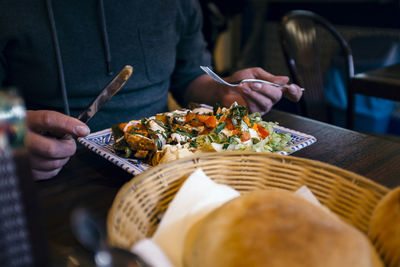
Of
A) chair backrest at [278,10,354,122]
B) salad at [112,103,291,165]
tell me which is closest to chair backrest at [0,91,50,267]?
salad at [112,103,291,165]

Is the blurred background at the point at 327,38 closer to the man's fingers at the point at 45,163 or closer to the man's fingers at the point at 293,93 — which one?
the man's fingers at the point at 293,93

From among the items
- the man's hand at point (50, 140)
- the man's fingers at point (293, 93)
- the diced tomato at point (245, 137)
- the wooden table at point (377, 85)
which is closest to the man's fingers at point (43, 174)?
the man's hand at point (50, 140)

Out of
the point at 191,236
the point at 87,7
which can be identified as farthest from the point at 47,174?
the point at 87,7

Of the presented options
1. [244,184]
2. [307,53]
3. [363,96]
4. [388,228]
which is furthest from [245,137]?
[363,96]

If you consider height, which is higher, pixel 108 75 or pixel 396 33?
pixel 108 75

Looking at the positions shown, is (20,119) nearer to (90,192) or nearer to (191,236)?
(191,236)

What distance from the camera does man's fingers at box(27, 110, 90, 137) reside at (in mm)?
753

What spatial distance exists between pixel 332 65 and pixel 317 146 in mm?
2706

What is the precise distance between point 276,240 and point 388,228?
0.63 feet

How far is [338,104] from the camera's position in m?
3.32

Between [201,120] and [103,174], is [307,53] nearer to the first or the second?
[201,120]

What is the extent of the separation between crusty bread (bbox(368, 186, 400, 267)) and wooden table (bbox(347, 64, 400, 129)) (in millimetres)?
1271

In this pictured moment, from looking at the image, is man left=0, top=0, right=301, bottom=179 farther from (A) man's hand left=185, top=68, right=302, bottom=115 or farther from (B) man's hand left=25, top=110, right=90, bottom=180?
(B) man's hand left=25, top=110, right=90, bottom=180

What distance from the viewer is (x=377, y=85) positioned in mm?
1644
